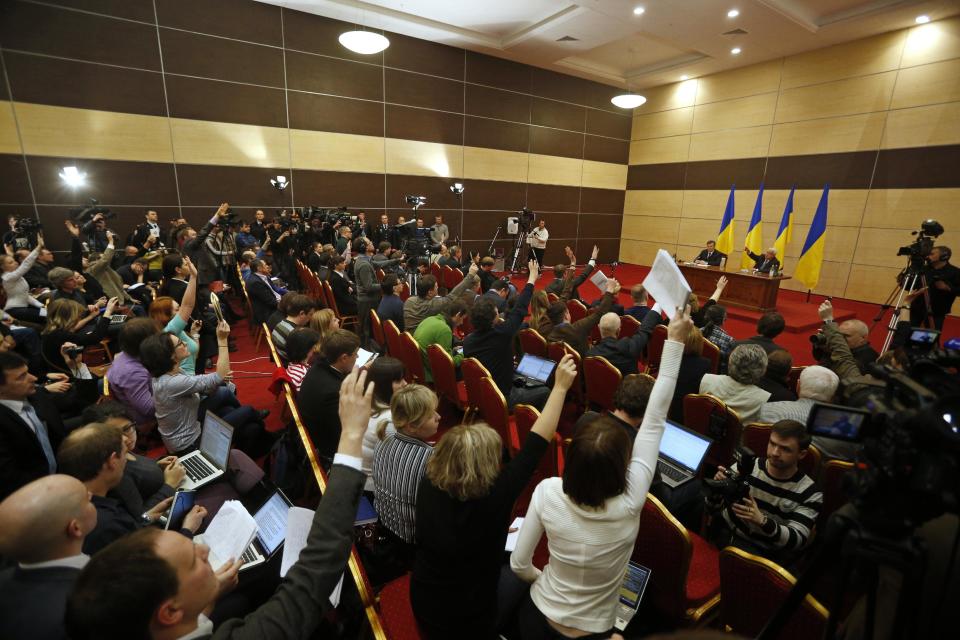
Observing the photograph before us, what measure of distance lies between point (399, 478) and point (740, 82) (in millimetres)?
12958

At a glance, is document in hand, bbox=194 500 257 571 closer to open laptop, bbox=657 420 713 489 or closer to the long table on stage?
open laptop, bbox=657 420 713 489

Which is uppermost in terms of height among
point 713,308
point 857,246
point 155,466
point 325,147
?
point 325,147

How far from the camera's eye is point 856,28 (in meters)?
8.16

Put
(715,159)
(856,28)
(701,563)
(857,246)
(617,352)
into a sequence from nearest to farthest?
(701,563) → (617,352) → (856,28) → (857,246) → (715,159)

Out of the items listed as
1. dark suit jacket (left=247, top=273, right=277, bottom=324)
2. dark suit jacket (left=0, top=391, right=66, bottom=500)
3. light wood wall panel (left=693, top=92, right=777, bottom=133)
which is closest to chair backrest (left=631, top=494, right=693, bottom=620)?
dark suit jacket (left=0, top=391, right=66, bottom=500)

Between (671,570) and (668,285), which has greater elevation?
(668,285)

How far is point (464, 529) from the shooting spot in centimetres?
135

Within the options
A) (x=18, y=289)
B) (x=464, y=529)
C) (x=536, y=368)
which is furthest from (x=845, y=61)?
(x=18, y=289)

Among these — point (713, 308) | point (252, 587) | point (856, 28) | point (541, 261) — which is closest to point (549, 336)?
point (713, 308)

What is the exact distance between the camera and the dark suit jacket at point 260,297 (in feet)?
16.6

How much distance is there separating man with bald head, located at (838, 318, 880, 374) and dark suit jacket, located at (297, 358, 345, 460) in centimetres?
405

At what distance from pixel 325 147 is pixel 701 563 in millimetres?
9893

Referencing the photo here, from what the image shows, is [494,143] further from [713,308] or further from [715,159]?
[713,308]

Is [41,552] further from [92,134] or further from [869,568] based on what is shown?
[92,134]
